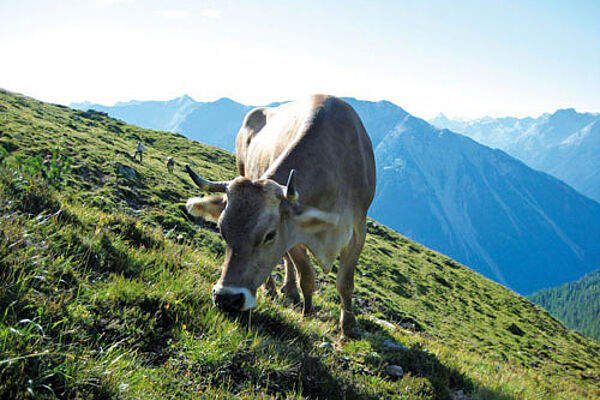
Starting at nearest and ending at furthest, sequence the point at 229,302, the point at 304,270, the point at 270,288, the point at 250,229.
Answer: the point at 229,302 → the point at 250,229 → the point at 304,270 → the point at 270,288

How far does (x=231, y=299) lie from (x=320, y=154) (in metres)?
3.30

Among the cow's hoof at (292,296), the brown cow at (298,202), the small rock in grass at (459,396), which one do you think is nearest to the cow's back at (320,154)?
the brown cow at (298,202)

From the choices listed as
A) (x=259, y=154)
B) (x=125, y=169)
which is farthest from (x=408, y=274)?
(x=259, y=154)

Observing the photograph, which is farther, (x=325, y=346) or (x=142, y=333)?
(x=325, y=346)

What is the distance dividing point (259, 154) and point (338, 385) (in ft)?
19.5

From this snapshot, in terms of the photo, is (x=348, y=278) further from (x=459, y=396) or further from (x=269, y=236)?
(x=269, y=236)

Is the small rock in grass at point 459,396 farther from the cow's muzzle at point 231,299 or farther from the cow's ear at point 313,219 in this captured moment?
the cow's muzzle at point 231,299

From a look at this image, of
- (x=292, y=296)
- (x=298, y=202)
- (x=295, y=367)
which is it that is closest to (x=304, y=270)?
(x=292, y=296)

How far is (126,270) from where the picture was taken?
5461 millimetres

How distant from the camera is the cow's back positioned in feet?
22.8

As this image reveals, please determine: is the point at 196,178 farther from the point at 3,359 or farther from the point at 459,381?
the point at 459,381

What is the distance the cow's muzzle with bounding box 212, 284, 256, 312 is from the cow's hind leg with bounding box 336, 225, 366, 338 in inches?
135

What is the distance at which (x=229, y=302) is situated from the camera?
200 inches

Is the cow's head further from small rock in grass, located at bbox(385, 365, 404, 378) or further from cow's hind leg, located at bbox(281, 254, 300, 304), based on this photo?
cow's hind leg, located at bbox(281, 254, 300, 304)
